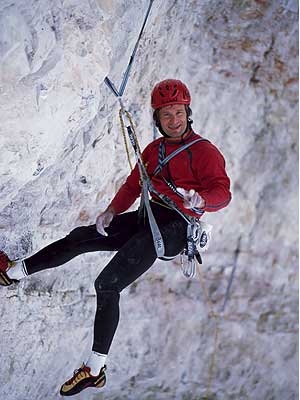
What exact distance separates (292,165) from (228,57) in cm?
118

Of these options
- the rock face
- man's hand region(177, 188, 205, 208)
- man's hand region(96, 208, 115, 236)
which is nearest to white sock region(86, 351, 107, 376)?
man's hand region(96, 208, 115, 236)

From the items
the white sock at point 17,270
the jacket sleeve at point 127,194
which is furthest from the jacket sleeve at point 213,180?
the white sock at point 17,270

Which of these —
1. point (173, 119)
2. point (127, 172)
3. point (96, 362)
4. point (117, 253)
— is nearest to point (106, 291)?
point (117, 253)

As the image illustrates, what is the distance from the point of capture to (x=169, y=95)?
326cm

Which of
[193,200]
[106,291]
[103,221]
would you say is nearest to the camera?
[193,200]

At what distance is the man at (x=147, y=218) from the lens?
3.06 metres

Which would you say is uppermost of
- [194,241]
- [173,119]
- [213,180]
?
[173,119]

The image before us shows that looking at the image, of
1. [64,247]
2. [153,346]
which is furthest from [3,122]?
[153,346]

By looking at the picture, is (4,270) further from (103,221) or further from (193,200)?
(193,200)

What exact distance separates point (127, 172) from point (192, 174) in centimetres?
180

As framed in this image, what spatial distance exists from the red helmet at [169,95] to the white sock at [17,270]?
3.05 ft

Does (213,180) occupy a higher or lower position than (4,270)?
higher

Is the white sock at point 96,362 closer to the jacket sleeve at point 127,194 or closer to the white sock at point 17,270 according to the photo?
the white sock at point 17,270

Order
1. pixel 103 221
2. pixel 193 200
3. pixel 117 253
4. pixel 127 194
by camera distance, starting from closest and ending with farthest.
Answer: pixel 193 200 < pixel 117 253 < pixel 103 221 < pixel 127 194
